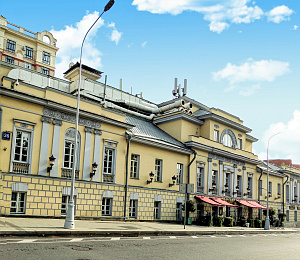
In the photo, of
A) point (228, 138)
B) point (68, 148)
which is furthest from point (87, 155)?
point (228, 138)

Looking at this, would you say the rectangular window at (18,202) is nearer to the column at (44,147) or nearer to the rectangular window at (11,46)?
the column at (44,147)

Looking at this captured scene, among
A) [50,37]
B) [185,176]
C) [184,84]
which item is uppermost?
[50,37]

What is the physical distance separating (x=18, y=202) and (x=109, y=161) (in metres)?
7.20

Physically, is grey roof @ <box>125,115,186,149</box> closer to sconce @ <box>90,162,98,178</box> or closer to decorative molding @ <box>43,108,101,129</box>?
decorative molding @ <box>43,108,101,129</box>

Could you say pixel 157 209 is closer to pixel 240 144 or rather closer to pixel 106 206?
pixel 106 206

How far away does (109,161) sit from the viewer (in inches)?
951

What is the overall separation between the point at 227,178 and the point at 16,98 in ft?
79.9

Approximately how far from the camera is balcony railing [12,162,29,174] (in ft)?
61.2

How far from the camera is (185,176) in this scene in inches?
1199

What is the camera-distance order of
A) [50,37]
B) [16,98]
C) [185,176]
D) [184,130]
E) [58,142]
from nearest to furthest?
[16,98] < [58,142] < [185,176] < [184,130] < [50,37]

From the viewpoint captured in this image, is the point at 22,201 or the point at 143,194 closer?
the point at 22,201

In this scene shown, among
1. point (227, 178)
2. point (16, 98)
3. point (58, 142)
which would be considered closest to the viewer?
point (16, 98)

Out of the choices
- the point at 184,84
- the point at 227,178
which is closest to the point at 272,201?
the point at 227,178

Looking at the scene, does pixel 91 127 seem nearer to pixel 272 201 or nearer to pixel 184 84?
pixel 184 84
